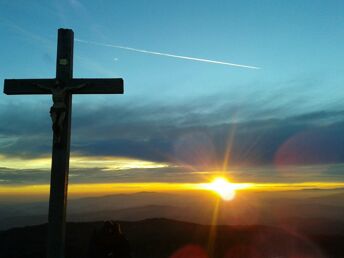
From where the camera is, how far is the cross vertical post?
28.6ft

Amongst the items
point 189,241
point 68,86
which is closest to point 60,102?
point 68,86

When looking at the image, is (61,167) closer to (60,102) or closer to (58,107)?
(58,107)

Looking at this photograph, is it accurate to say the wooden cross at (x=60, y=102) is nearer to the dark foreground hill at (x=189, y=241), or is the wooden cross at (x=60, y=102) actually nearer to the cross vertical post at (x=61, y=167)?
the cross vertical post at (x=61, y=167)

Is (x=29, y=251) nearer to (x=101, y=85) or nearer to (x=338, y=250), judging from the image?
(x=101, y=85)

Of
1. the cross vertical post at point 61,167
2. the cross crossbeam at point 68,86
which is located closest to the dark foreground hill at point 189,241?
the cross vertical post at point 61,167

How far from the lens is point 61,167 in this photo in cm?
895

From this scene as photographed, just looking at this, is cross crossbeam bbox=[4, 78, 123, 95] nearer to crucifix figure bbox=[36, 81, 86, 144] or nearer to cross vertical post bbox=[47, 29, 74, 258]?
crucifix figure bbox=[36, 81, 86, 144]

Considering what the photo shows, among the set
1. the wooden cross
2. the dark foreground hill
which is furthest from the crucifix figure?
the dark foreground hill

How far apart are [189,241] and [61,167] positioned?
25.8ft

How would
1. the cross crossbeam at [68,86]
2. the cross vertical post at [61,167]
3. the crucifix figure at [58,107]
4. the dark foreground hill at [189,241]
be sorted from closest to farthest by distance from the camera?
1. the cross vertical post at [61,167]
2. the crucifix figure at [58,107]
3. the cross crossbeam at [68,86]
4. the dark foreground hill at [189,241]

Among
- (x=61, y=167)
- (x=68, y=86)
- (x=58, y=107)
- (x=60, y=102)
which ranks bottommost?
(x=61, y=167)

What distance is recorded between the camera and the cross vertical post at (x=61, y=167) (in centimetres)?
870

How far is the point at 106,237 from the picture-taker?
810cm

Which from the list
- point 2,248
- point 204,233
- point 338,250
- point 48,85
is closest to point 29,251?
point 2,248
